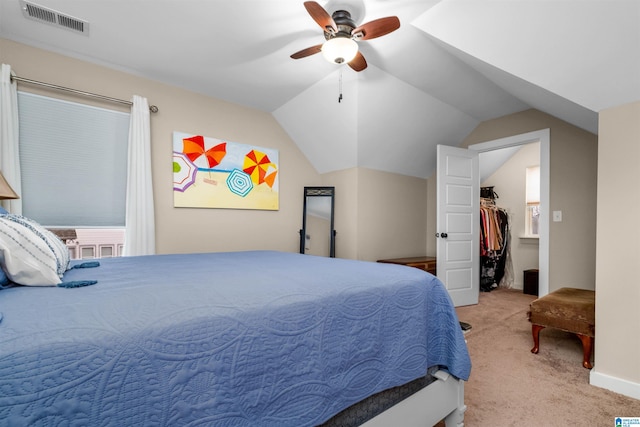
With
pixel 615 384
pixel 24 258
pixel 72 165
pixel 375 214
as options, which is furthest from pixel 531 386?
pixel 72 165

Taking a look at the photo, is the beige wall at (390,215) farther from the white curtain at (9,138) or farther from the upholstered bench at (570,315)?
the white curtain at (9,138)

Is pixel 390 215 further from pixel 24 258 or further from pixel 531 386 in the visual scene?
pixel 24 258

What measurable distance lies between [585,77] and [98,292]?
2733 mm

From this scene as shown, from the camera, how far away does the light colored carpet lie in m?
1.57

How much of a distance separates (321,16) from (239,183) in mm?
2064

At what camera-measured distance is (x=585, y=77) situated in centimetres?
181

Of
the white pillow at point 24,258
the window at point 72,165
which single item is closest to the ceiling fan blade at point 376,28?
the white pillow at point 24,258

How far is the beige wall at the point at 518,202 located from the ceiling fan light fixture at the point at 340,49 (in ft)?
14.0

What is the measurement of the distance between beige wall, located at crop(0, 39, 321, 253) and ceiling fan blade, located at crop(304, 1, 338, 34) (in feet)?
6.11

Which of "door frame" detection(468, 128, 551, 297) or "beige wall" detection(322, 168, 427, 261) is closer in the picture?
"door frame" detection(468, 128, 551, 297)

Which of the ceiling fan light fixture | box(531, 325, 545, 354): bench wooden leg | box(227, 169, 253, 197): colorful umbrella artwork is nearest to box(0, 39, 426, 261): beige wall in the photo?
box(227, 169, 253, 197): colorful umbrella artwork

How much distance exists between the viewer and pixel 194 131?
3.19 meters

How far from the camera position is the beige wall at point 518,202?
15.9 ft

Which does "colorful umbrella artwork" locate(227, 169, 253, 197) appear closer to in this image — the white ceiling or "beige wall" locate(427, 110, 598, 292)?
the white ceiling
